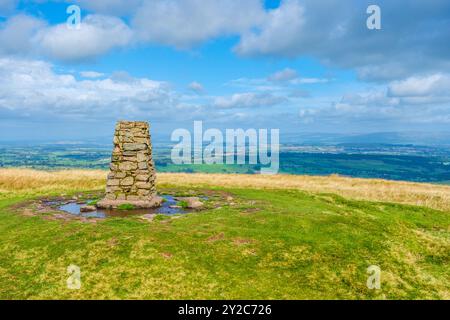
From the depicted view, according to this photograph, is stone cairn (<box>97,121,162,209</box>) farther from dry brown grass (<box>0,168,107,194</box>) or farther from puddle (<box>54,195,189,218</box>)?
dry brown grass (<box>0,168,107,194</box>)

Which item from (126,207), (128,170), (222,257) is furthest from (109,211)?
(222,257)

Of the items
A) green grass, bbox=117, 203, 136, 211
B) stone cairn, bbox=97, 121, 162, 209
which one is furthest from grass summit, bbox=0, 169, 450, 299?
stone cairn, bbox=97, 121, 162, 209

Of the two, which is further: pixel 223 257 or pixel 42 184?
pixel 42 184

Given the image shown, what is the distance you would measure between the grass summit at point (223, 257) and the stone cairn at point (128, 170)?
214 inches

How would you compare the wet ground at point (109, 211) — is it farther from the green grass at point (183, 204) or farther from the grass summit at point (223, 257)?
the grass summit at point (223, 257)

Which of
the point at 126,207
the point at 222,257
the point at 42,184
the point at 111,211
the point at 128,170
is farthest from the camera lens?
the point at 42,184

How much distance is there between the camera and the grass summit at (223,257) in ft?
44.9

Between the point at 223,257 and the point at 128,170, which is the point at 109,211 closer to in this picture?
the point at 128,170

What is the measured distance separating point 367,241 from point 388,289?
424cm

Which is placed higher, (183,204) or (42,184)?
(183,204)

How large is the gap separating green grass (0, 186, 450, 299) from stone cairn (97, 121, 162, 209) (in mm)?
5559

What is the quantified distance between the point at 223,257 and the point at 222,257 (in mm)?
45

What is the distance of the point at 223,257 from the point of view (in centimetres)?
1568

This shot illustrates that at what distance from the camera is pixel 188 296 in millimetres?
13133
